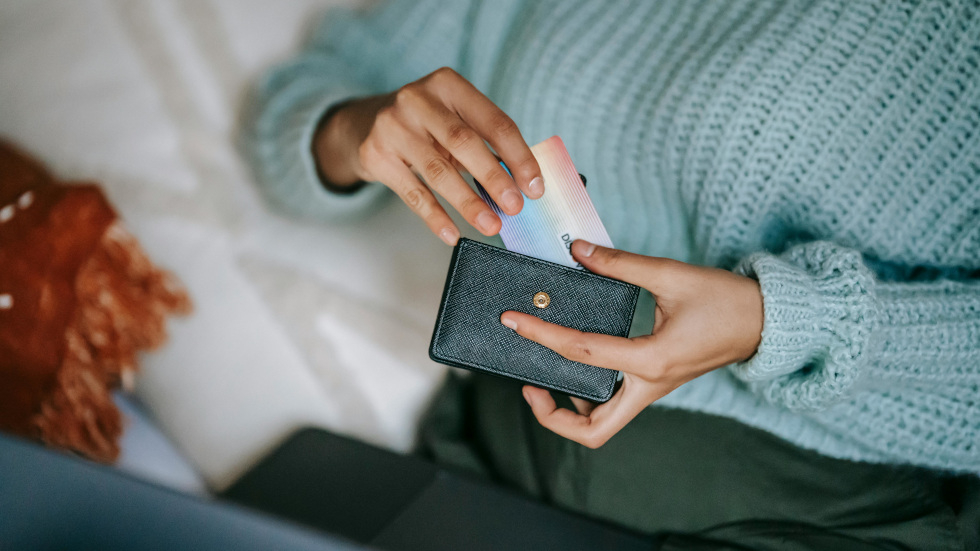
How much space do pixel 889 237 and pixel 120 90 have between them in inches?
42.4

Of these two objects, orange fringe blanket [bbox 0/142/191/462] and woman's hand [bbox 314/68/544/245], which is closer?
woman's hand [bbox 314/68/544/245]

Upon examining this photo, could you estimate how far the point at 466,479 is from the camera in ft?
2.37

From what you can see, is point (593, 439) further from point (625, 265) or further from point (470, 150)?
point (470, 150)

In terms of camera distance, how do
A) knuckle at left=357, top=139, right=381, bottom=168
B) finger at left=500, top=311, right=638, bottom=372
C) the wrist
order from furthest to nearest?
1. the wrist
2. knuckle at left=357, top=139, right=381, bottom=168
3. finger at left=500, top=311, right=638, bottom=372

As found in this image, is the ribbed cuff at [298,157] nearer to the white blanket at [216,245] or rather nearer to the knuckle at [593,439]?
the white blanket at [216,245]

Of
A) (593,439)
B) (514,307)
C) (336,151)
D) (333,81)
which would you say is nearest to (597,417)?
(593,439)

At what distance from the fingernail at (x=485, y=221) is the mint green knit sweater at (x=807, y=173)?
266mm

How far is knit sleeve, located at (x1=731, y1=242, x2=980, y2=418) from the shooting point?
0.53m

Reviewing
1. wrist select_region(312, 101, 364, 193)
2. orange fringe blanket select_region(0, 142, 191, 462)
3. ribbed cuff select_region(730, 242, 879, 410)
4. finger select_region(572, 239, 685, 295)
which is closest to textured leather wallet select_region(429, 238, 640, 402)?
finger select_region(572, 239, 685, 295)

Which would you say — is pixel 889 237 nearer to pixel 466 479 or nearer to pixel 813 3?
pixel 813 3

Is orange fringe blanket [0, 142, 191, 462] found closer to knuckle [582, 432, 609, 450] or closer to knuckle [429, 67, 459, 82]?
knuckle [429, 67, 459, 82]

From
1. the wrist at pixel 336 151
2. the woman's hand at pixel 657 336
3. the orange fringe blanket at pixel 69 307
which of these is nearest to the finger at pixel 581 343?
the woman's hand at pixel 657 336

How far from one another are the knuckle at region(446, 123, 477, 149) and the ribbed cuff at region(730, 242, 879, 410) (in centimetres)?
31

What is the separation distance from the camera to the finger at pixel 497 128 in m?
0.50
